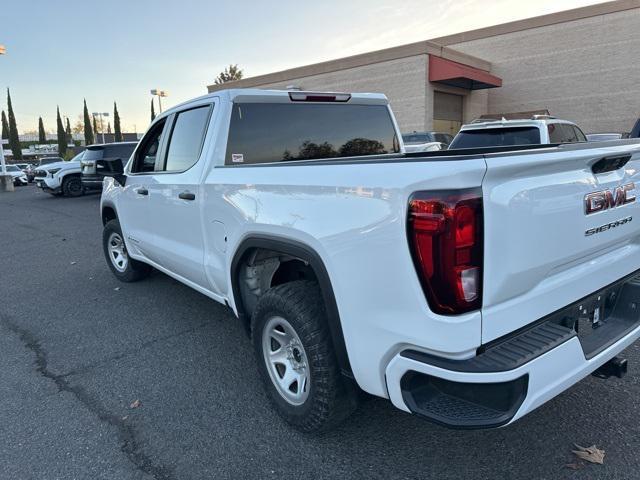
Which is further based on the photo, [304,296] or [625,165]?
[304,296]

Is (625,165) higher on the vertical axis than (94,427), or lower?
higher

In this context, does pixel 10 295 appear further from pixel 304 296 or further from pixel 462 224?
pixel 462 224

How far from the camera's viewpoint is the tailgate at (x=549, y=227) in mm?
1785

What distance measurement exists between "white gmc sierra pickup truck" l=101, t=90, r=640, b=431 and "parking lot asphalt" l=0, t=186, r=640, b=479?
0.98ft

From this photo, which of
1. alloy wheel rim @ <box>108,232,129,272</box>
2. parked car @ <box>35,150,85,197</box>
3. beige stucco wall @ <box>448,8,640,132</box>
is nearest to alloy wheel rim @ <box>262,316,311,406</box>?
alloy wheel rim @ <box>108,232,129,272</box>

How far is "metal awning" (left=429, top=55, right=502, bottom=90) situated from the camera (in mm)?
22062

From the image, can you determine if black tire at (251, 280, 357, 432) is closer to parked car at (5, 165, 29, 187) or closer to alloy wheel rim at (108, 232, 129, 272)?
alloy wheel rim at (108, 232, 129, 272)

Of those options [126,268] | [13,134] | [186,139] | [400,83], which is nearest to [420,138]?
[400,83]

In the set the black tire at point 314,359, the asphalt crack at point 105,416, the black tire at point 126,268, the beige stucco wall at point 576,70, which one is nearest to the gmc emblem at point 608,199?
the black tire at point 314,359

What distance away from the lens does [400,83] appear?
23172 millimetres

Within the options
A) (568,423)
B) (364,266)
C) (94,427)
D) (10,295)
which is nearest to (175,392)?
(94,427)

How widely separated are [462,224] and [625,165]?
4.01ft

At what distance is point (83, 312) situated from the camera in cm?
490

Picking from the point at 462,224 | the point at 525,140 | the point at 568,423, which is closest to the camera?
the point at 462,224
